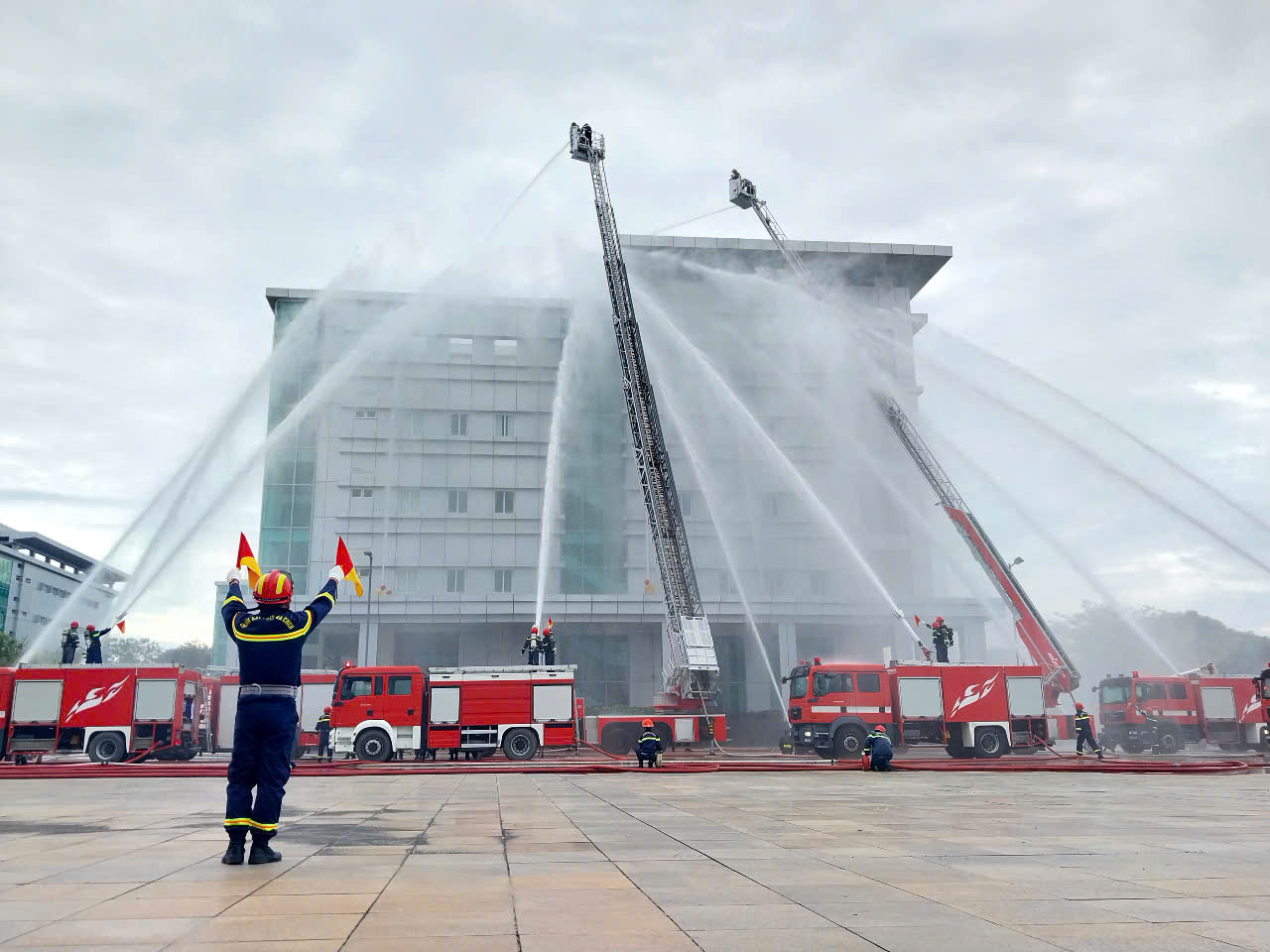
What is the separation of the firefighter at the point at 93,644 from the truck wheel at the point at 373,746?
761cm

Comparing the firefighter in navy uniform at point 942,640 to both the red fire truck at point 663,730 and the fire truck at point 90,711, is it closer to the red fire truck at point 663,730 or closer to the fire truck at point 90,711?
the red fire truck at point 663,730

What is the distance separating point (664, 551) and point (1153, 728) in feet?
64.7

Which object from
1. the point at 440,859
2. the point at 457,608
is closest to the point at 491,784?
the point at 440,859

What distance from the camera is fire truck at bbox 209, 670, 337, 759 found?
108 feet

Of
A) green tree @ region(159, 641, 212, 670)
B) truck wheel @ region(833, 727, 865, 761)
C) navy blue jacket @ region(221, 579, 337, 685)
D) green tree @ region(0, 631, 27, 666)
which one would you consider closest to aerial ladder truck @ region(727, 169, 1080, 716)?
truck wheel @ region(833, 727, 865, 761)

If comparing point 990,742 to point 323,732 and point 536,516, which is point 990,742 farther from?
point 536,516

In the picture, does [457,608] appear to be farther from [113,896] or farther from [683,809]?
[113,896]

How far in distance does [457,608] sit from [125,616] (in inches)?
1267

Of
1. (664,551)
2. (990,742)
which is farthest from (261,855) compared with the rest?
(664,551)

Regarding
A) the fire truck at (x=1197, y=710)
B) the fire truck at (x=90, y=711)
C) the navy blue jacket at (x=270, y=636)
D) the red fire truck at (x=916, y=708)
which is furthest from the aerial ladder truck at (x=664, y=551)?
the navy blue jacket at (x=270, y=636)

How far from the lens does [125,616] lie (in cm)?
2444

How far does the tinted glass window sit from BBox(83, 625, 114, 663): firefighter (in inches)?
259

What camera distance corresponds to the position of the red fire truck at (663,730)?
102 ft

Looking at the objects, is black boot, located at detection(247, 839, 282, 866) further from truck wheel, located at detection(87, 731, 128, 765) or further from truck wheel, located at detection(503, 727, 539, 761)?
truck wheel, located at detection(87, 731, 128, 765)
